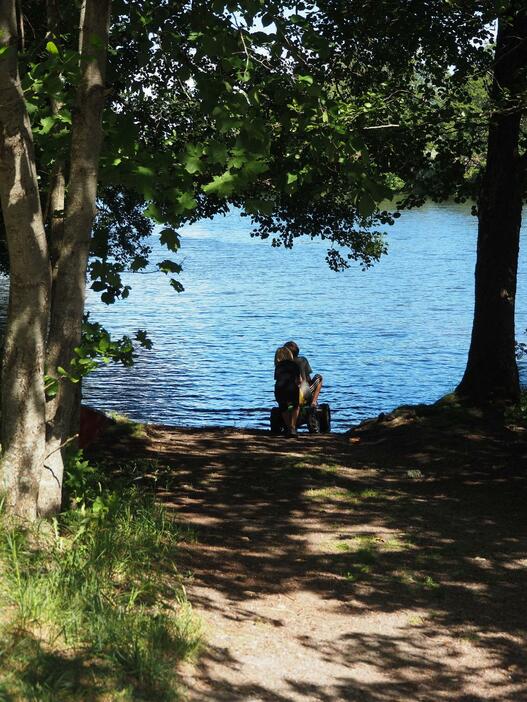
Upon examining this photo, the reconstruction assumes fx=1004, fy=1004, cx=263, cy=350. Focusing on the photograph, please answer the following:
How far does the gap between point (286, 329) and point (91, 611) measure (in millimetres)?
27836

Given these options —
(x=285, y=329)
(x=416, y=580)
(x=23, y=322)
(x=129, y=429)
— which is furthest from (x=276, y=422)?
(x=285, y=329)

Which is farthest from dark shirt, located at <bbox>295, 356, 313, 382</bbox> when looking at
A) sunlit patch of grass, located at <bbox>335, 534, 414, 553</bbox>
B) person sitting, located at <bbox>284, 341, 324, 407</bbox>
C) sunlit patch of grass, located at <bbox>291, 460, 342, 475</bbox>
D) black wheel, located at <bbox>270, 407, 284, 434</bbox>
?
sunlit patch of grass, located at <bbox>335, 534, 414, 553</bbox>

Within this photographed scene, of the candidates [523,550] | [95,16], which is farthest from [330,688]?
[95,16]

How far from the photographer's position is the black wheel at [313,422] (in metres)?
15.4

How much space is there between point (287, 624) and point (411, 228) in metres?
61.7

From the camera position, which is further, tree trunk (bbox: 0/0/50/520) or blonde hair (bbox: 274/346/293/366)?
blonde hair (bbox: 274/346/293/366)

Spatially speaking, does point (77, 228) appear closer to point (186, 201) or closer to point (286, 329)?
point (186, 201)

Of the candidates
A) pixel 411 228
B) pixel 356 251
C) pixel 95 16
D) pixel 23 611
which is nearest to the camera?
pixel 23 611

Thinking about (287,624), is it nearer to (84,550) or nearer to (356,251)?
(84,550)

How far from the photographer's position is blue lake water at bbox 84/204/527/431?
78.6 feet

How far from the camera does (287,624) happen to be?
640 cm

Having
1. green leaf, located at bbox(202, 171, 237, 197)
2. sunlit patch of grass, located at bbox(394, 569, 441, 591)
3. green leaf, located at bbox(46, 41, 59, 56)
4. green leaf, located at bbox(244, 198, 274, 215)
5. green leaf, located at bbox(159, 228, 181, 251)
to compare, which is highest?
green leaf, located at bbox(46, 41, 59, 56)

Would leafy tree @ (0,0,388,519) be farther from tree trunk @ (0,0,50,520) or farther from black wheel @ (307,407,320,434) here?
black wheel @ (307,407,320,434)

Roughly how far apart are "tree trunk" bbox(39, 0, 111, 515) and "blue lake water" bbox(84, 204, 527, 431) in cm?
456
